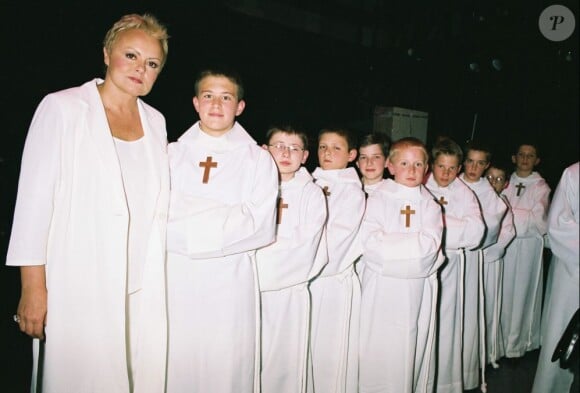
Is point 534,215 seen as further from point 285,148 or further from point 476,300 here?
point 285,148

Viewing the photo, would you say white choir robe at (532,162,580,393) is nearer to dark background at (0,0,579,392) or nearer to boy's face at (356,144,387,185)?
dark background at (0,0,579,392)

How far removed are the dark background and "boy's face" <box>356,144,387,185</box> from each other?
0.65 meters

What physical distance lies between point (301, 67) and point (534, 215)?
5820 millimetres

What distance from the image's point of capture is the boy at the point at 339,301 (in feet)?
9.62

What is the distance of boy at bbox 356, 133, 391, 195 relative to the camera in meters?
3.37

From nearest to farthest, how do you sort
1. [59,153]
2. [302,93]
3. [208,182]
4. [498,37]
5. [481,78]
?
[59,153]
[208,182]
[498,37]
[481,78]
[302,93]

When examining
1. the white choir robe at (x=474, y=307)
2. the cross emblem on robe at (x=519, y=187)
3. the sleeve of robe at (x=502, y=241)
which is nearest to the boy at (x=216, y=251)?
the white choir robe at (x=474, y=307)

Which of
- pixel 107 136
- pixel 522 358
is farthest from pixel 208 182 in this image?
pixel 522 358

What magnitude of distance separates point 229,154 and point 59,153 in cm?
88

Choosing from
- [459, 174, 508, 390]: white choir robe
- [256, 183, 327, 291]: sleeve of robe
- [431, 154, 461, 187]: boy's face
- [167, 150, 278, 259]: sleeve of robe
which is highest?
[431, 154, 461, 187]: boy's face

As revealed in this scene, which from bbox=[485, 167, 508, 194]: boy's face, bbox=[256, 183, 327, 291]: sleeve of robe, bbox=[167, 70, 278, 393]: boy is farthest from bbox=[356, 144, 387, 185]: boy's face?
bbox=[485, 167, 508, 194]: boy's face

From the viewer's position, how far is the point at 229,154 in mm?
2389

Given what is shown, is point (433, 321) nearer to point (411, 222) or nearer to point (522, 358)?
point (411, 222)

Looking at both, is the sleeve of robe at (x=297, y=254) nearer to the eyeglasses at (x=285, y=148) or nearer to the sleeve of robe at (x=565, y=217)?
the eyeglasses at (x=285, y=148)
